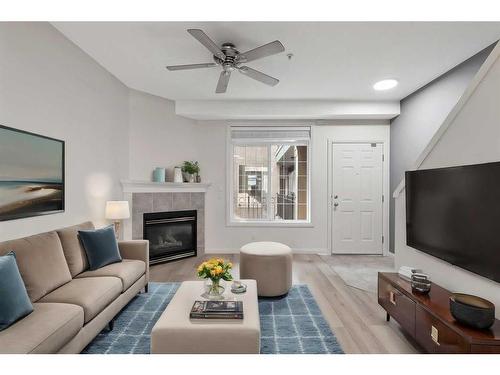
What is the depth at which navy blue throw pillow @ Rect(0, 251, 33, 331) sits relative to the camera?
4.70 feet

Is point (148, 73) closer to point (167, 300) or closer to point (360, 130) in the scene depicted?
point (167, 300)

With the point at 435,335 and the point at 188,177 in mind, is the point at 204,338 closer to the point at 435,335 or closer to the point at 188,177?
the point at 435,335

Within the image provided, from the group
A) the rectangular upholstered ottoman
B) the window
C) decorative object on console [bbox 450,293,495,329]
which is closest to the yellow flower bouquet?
the rectangular upholstered ottoman

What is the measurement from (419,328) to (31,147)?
133 inches

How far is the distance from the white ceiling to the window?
1261 millimetres

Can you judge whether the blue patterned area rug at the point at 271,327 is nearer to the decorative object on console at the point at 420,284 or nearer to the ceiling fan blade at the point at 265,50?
the decorative object on console at the point at 420,284

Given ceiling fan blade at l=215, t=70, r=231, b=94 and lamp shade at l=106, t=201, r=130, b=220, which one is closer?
ceiling fan blade at l=215, t=70, r=231, b=94

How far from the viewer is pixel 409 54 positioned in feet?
9.43

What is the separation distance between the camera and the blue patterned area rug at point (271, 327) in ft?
6.40

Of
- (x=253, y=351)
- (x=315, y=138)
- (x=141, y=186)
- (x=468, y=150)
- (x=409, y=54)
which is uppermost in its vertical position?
(x=409, y=54)

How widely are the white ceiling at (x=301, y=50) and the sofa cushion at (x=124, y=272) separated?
227 cm

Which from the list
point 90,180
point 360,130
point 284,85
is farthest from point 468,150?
point 90,180

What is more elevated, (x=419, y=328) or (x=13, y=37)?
(x=13, y=37)

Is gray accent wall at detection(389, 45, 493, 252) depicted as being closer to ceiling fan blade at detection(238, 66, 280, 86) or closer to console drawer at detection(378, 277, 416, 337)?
console drawer at detection(378, 277, 416, 337)
